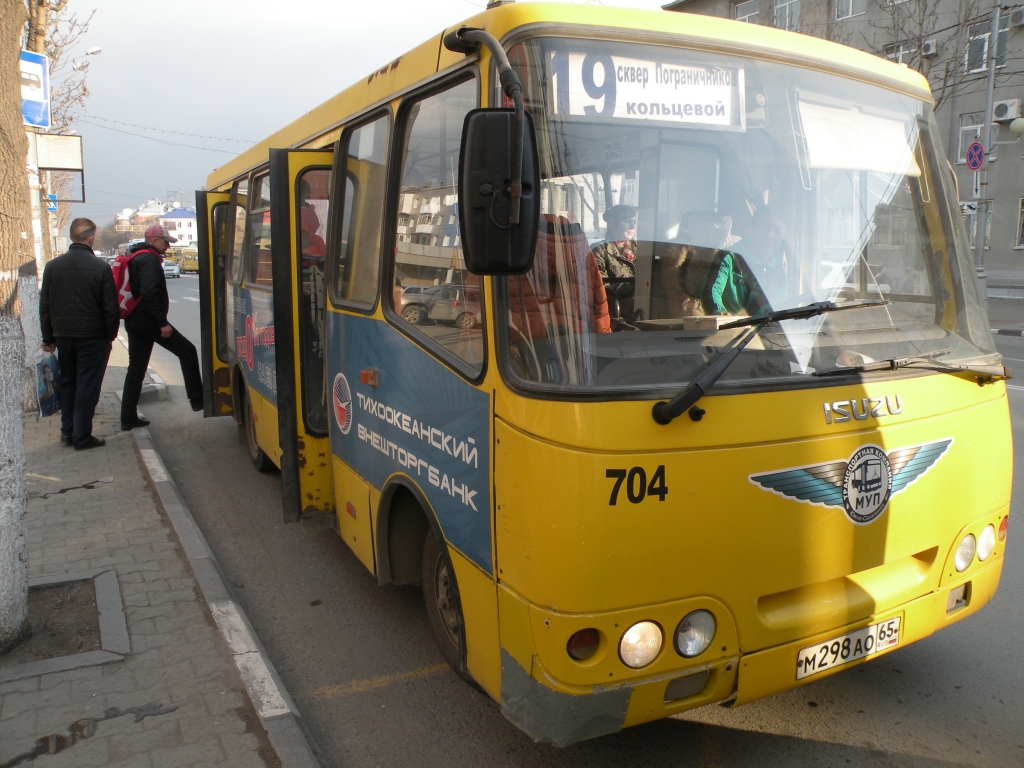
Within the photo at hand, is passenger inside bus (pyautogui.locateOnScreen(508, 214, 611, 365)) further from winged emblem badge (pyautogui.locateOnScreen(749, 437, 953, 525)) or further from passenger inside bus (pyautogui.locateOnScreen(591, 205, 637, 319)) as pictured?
winged emblem badge (pyautogui.locateOnScreen(749, 437, 953, 525))

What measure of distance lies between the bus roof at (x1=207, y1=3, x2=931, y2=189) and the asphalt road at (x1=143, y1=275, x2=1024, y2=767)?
8.42 feet

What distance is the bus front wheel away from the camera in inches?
274

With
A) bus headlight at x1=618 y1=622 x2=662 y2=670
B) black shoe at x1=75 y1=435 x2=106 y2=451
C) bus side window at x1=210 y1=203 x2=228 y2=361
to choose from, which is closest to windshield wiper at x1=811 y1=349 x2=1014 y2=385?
bus headlight at x1=618 y1=622 x2=662 y2=670

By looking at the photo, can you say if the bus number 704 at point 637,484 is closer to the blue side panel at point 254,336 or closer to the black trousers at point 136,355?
the blue side panel at point 254,336

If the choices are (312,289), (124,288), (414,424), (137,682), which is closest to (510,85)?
(414,424)

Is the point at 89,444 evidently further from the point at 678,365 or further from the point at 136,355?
the point at 678,365

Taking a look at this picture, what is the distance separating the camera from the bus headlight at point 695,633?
2.65 meters

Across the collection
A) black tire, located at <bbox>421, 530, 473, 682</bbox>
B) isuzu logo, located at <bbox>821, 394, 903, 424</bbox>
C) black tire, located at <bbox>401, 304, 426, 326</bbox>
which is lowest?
black tire, located at <bbox>421, 530, 473, 682</bbox>

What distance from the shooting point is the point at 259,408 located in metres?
6.47

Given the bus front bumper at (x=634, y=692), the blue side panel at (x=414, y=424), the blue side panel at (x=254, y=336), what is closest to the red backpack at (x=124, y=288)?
the blue side panel at (x=254, y=336)

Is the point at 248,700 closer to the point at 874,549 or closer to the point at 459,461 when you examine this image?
the point at 459,461

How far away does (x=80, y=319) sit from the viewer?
7336 millimetres

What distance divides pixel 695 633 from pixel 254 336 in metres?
4.67

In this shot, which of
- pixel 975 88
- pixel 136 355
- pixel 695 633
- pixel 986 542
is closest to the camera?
pixel 695 633
